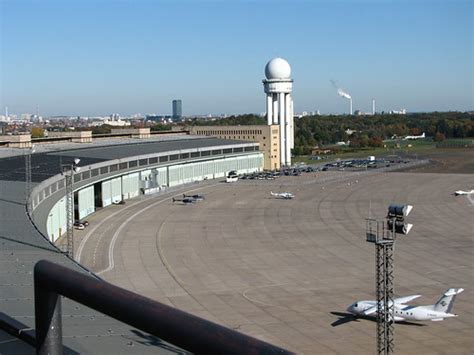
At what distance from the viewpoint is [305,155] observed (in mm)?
112188

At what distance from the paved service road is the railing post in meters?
16.7

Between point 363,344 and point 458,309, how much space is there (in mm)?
5182

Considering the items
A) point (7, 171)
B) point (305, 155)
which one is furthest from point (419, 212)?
point (305, 155)

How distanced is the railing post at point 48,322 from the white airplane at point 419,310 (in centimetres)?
2002

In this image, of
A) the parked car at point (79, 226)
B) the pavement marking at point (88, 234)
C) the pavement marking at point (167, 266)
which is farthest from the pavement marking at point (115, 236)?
the pavement marking at point (167, 266)

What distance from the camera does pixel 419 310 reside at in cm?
2172

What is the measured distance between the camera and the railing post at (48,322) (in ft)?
9.53

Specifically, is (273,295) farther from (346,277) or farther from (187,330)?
(187,330)

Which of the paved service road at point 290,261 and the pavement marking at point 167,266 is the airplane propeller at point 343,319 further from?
the pavement marking at point 167,266

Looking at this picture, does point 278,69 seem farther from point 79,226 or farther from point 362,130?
point 362,130

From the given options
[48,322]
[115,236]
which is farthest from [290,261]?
[48,322]

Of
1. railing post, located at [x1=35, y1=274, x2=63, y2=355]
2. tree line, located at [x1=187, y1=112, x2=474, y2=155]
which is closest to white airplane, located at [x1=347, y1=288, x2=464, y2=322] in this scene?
railing post, located at [x1=35, y1=274, x2=63, y2=355]

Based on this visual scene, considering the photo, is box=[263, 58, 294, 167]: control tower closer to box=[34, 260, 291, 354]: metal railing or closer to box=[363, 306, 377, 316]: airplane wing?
box=[363, 306, 377, 316]: airplane wing

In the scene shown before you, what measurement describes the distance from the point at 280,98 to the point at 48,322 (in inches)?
3446
